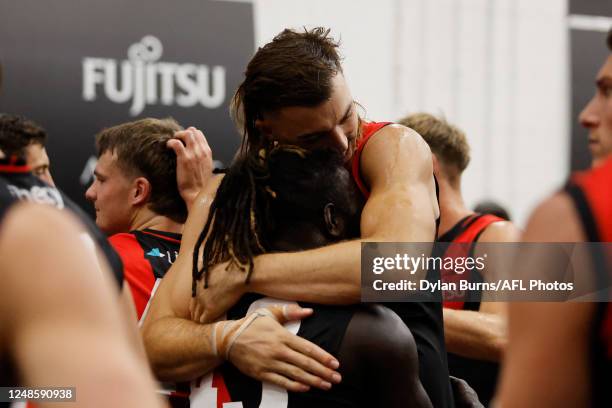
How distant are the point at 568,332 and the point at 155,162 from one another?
7.24 ft

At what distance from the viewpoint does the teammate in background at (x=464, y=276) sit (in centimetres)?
310

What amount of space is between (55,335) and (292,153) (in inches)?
48.3

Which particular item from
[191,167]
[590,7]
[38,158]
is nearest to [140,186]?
[191,167]

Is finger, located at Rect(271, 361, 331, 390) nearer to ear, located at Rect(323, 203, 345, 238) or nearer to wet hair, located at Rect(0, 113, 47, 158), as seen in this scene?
ear, located at Rect(323, 203, 345, 238)

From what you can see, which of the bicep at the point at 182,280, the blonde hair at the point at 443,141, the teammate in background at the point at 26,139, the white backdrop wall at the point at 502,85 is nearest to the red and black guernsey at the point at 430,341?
the bicep at the point at 182,280

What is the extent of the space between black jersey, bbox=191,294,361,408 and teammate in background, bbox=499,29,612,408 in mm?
763

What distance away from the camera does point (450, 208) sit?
3.85 m

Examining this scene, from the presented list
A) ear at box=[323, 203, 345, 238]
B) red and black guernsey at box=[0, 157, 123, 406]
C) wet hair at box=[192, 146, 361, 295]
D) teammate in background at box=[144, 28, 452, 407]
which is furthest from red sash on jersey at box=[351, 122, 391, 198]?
red and black guernsey at box=[0, 157, 123, 406]

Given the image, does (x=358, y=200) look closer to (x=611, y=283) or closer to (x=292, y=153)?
(x=292, y=153)

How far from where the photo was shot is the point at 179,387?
2.35 m

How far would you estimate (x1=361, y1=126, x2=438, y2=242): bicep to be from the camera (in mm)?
2273

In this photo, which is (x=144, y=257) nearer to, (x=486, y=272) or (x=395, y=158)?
(x=395, y=158)

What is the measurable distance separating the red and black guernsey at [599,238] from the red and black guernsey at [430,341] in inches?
Result: 37.0

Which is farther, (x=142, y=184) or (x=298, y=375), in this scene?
(x=142, y=184)
